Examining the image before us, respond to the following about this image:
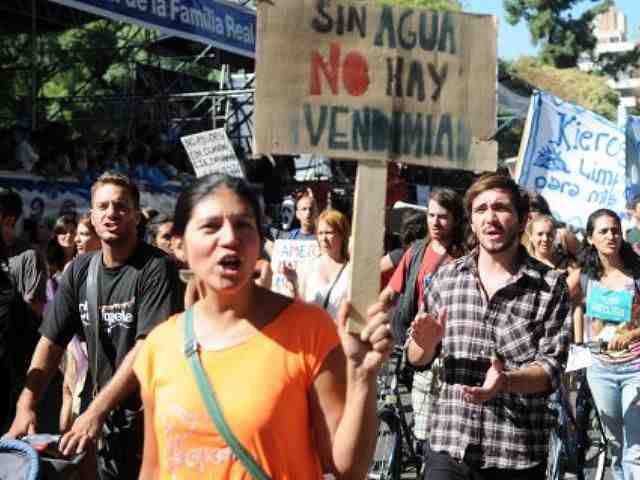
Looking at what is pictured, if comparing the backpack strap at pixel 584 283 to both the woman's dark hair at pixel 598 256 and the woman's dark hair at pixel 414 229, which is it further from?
the woman's dark hair at pixel 414 229

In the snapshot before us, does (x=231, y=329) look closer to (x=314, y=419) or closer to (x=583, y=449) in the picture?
(x=314, y=419)

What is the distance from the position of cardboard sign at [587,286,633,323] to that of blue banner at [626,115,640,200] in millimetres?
3873

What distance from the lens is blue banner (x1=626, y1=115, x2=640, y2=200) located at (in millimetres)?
9703

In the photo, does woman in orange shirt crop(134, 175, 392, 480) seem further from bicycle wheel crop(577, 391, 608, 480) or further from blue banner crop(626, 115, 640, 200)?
blue banner crop(626, 115, 640, 200)

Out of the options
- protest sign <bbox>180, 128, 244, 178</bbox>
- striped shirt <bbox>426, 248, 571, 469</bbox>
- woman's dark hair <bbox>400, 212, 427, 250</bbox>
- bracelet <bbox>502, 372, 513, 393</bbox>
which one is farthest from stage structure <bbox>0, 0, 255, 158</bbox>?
bracelet <bbox>502, 372, 513, 393</bbox>

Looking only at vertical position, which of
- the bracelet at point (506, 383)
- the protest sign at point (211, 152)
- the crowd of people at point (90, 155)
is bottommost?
the bracelet at point (506, 383)

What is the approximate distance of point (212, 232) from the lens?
2662 millimetres

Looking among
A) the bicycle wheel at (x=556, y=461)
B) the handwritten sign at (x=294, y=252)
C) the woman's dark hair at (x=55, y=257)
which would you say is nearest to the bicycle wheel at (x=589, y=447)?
the bicycle wheel at (x=556, y=461)

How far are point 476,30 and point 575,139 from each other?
6.79 m

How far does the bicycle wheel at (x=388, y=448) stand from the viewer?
19.0ft

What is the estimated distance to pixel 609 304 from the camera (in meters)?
6.09

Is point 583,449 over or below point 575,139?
below

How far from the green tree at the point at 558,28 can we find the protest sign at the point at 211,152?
49239 millimetres

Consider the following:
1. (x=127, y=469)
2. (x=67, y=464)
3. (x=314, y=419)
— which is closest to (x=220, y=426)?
(x=314, y=419)
